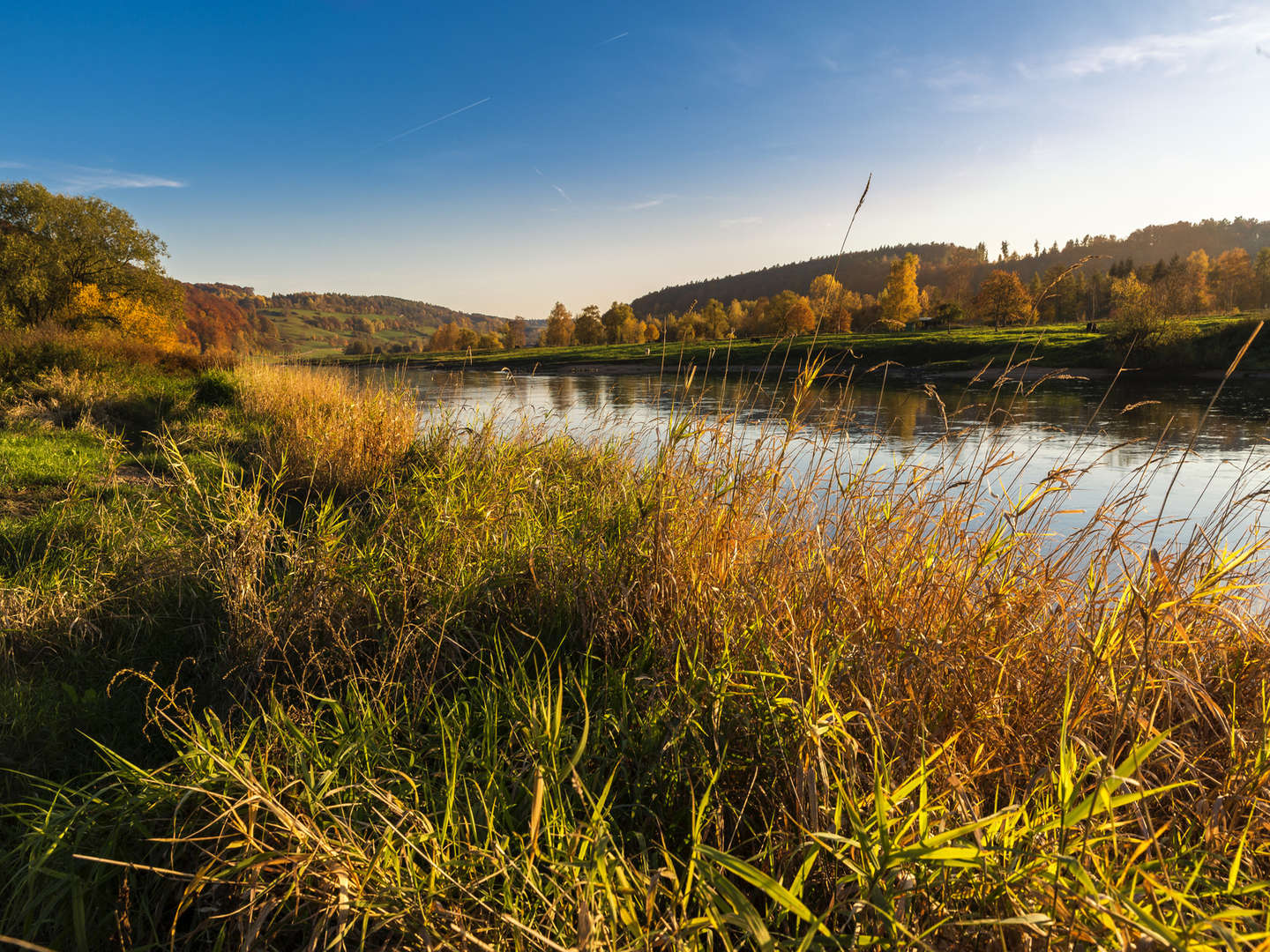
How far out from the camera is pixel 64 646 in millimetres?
2904

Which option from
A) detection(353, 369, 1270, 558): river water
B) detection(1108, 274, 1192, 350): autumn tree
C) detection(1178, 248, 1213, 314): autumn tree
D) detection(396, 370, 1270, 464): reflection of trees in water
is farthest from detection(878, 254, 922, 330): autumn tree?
detection(396, 370, 1270, 464): reflection of trees in water

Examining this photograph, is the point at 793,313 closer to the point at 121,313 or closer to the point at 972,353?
the point at 972,353

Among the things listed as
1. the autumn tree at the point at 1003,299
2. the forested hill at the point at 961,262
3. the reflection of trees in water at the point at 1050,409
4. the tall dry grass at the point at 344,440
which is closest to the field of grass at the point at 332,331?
the forested hill at the point at 961,262

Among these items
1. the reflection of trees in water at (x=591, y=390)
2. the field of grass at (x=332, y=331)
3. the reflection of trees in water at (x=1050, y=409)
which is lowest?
the reflection of trees in water at (x=1050, y=409)

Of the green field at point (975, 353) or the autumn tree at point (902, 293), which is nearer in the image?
the green field at point (975, 353)

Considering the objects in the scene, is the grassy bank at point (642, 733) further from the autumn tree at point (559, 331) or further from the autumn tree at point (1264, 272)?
the autumn tree at point (1264, 272)

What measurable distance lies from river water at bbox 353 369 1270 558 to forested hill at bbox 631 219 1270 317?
71464 millimetres

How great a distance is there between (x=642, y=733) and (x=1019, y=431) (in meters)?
13.9

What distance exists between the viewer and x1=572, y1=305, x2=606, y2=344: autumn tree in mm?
64688

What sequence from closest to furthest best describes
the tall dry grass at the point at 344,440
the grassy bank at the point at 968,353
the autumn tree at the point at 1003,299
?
the tall dry grass at the point at 344,440, the grassy bank at the point at 968,353, the autumn tree at the point at 1003,299

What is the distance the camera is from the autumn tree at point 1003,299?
152ft

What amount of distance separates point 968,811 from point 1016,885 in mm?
250

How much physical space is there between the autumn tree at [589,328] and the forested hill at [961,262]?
28942 millimetres

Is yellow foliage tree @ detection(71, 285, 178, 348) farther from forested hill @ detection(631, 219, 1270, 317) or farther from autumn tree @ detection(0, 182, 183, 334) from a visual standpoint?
forested hill @ detection(631, 219, 1270, 317)
